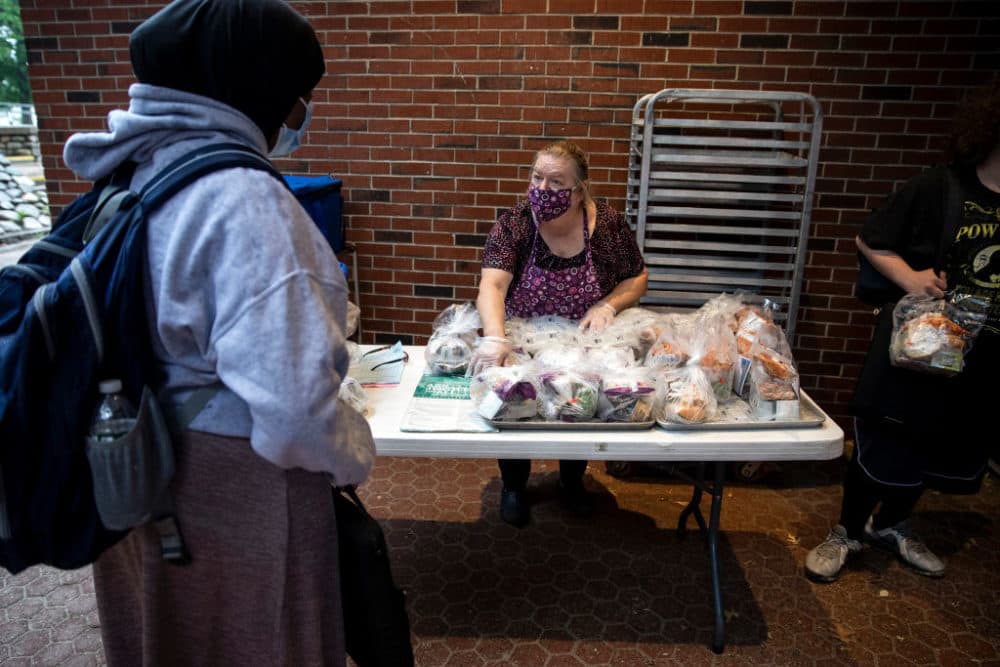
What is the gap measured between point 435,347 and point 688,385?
82cm

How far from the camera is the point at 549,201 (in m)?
2.47

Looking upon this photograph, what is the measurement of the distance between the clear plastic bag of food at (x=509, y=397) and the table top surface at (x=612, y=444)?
5cm

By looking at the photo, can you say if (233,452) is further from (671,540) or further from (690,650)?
(671,540)

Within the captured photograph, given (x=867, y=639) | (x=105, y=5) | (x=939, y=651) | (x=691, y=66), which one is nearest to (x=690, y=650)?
(x=867, y=639)

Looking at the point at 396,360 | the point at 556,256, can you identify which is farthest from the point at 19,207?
the point at 556,256

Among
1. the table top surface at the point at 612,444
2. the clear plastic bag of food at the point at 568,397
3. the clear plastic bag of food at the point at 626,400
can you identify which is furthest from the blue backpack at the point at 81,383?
the clear plastic bag of food at the point at 626,400

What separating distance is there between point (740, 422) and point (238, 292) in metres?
1.41

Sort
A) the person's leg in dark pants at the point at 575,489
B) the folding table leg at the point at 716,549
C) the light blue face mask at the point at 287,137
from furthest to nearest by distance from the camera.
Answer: the person's leg in dark pants at the point at 575,489
the folding table leg at the point at 716,549
the light blue face mask at the point at 287,137

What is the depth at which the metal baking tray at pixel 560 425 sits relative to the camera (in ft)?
5.98

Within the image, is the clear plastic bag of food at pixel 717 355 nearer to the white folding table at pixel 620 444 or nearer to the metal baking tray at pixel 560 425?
the white folding table at pixel 620 444

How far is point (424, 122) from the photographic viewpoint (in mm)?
3688

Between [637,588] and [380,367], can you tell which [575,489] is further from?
[380,367]

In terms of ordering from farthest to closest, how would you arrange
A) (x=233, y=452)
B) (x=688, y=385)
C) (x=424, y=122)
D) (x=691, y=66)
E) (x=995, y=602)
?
1. (x=424, y=122)
2. (x=691, y=66)
3. (x=995, y=602)
4. (x=688, y=385)
5. (x=233, y=452)

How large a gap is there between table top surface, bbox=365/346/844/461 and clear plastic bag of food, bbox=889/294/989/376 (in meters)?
0.57
